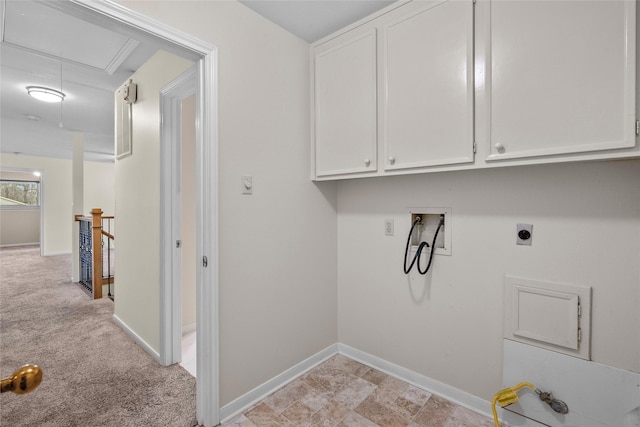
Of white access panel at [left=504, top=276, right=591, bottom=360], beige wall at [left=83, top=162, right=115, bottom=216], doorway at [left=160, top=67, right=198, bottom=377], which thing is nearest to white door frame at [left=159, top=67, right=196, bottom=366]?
doorway at [left=160, top=67, right=198, bottom=377]

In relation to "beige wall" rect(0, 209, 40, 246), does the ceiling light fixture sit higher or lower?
higher

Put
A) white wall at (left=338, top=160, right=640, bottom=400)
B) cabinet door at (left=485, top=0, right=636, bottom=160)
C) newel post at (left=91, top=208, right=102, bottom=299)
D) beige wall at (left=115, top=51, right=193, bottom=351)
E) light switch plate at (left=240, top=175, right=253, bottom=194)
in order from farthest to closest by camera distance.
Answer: newel post at (left=91, top=208, right=102, bottom=299), beige wall at (left=115, top=51, right=193, bottom=351), light switch plate at (left=240, top=175, right=253, bottom=194), white wall at (left=338, top=160, right=640, bottom=400), cabinet door at (left=485, top=0, right=636, bottom=160)

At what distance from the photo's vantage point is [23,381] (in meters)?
0.61

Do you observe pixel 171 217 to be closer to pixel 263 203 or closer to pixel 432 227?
pixel 263 203

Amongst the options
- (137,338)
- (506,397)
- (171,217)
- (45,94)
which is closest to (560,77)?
(506,397)

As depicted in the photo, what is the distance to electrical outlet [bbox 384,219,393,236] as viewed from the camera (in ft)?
6.76

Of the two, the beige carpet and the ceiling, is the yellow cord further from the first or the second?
the ceiling

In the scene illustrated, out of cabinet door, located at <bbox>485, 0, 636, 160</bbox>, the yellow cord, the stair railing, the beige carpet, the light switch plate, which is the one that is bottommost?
the beige carpet

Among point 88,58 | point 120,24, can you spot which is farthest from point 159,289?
point 88,58

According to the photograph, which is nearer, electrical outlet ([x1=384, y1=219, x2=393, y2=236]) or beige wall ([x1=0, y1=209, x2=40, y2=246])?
electrical outlet ([x1=384, y1=219, x2=393, y2=236])

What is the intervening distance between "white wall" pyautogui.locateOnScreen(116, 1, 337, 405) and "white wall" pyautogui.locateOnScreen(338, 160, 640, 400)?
328 millimetres

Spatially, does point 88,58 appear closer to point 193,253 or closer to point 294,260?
point 193,253

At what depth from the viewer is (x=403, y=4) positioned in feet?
5.44

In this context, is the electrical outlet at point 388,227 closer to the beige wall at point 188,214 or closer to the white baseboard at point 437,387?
the white baseboard at point 437,387
